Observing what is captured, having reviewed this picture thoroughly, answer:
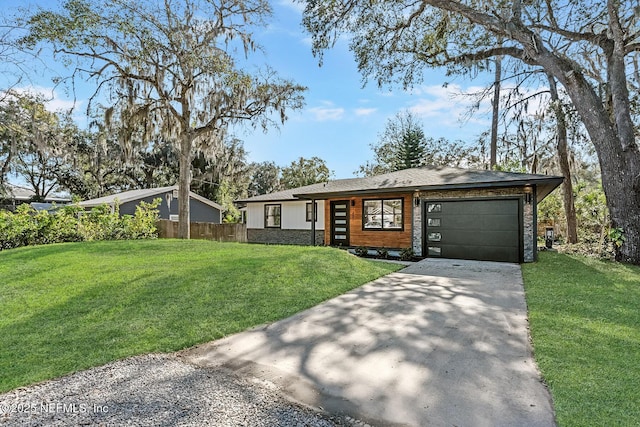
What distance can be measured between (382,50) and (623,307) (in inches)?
410

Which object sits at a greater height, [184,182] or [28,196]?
[28,196]

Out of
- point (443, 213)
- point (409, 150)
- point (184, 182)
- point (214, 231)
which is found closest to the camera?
point (443, 213)

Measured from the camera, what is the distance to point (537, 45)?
31.4ft

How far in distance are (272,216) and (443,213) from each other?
9136 millimetres

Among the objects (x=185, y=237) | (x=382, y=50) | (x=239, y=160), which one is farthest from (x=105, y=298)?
(x=239, y=160)

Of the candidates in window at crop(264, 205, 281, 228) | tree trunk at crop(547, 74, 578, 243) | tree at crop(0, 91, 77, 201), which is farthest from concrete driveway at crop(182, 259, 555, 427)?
window at crop(264, 205, 281, 228)

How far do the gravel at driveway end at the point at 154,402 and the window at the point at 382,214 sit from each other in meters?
9.60

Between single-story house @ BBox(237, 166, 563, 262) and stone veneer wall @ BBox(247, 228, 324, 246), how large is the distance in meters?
1.23

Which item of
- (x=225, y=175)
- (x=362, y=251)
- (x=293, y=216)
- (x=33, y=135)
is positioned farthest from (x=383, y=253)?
(x=225, y=175)

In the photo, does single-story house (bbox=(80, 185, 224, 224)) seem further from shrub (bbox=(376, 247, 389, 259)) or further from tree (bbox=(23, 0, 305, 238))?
shrub (bbox=(376, 247, 389, 259))

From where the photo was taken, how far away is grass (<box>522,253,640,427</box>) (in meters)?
2.25

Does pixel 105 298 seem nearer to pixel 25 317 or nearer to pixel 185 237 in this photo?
pixel 25 317

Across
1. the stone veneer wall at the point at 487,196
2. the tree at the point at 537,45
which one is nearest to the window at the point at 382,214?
the stone veneer wall at the point at 487,196

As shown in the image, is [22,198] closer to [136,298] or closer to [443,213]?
[136,298]
